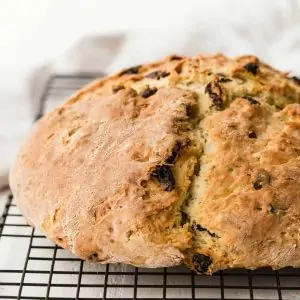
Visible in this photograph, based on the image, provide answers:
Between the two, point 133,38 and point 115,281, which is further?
point 133,38

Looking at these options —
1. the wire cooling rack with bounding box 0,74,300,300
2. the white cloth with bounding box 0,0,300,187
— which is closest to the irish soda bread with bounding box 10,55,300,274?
the wire cooling rack with bounding box 0,74,300,300

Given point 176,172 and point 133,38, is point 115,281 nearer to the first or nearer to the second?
point 176,172

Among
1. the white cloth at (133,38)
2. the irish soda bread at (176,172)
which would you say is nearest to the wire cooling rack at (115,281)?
the irish soda bread at (176,172)

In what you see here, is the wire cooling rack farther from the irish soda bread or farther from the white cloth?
the white cloth

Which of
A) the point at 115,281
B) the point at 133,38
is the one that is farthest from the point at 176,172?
the point at 133,38

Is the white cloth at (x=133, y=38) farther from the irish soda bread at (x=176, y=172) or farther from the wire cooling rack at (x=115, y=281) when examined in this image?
the wire cooling rack at (x=115, y=281)
